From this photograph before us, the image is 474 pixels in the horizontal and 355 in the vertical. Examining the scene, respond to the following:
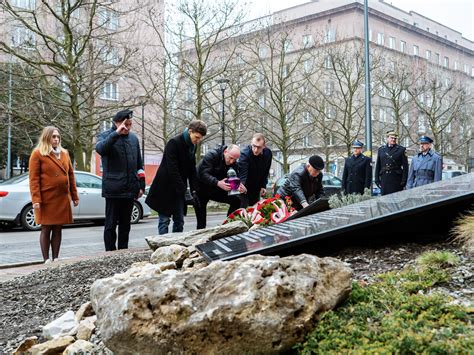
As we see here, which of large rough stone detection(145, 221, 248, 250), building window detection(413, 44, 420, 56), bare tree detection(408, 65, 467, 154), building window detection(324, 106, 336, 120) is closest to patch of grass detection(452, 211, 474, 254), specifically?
large rough stone detection(145, 221, 248, 250)

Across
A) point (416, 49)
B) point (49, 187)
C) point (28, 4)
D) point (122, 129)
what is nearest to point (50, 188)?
point (49, 187)

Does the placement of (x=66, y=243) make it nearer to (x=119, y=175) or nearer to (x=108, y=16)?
(x=119, y=175)

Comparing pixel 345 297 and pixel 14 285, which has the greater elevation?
pixel 345 297

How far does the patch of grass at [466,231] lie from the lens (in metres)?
3.36

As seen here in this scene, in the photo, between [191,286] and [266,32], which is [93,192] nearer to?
[191,286]

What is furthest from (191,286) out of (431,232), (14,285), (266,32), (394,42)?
(394,42)

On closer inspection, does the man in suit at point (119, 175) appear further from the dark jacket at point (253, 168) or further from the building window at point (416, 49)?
the building window at point (416, 49)

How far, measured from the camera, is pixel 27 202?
12.8 metres

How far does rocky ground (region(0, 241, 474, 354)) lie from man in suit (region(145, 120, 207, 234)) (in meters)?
1.52

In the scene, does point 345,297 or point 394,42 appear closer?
point 345,297

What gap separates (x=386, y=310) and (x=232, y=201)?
4.80 m

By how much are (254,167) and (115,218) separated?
2057mm

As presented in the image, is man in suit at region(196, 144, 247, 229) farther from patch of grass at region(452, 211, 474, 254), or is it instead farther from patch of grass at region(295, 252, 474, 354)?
patch of grass at region(295, 252, 474, 354)

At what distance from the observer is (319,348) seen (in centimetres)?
208
